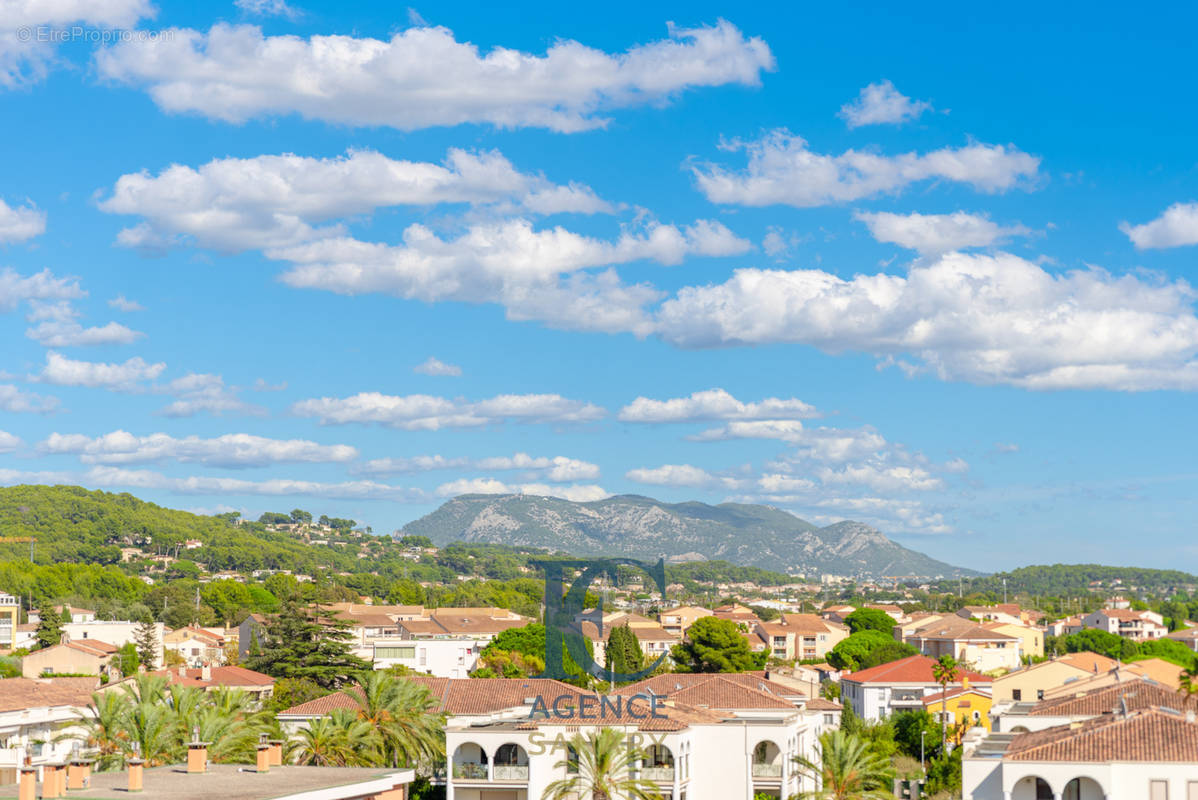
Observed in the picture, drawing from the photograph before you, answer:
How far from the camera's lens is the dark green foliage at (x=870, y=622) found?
165 metres

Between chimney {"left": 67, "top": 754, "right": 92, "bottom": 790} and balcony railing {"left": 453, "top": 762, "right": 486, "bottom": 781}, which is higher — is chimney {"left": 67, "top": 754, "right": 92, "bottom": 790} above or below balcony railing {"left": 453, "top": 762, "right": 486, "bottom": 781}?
above

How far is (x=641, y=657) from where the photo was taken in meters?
115

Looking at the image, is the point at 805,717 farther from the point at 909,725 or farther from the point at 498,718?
the point at 909,725

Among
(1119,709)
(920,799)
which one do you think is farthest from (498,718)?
(1119,709)

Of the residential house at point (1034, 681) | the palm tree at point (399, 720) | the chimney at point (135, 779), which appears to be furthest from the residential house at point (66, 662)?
the chimney at point (135, 779)

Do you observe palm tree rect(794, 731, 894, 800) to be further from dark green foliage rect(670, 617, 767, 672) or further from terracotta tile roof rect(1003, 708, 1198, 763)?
dark green foliage rect(670, 617, 767, 672)

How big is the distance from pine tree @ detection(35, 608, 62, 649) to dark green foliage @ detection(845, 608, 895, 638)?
89187 millimetres

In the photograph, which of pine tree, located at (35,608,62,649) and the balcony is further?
pine tree, located at (35,608,62,649)

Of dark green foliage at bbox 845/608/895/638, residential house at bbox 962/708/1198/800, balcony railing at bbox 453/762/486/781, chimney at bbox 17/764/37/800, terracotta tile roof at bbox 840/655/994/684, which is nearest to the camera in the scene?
chimney at bbox 17/764/37/800

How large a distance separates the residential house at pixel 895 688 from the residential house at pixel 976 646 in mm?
34608

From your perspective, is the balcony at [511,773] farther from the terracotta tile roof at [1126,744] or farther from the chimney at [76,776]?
the chimney at [76,776]

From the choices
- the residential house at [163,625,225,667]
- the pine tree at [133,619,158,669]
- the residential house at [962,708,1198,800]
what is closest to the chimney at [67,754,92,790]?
the residential house at [962,708,1198,800]

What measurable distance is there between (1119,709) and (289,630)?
174 feet

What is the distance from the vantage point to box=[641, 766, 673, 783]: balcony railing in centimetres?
4722
